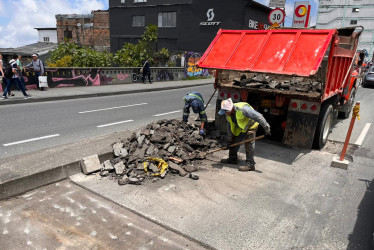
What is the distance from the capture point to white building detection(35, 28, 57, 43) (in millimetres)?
48759

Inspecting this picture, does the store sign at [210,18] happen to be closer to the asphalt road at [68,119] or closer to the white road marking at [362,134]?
the asphalt road at [68,119]

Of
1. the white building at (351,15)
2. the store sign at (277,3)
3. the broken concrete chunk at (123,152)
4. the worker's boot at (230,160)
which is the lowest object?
the worker's boot at (230,160)

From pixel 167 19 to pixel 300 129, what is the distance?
3230 centimetres

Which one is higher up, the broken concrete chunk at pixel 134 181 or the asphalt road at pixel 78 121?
the broken concrete chunk at pixel 134 181

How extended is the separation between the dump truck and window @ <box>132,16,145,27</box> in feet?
108

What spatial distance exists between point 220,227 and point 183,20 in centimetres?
3322

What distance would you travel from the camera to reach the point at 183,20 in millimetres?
33281

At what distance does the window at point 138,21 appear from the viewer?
36.8 m

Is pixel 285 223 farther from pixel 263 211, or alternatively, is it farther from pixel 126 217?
pixel 126 217

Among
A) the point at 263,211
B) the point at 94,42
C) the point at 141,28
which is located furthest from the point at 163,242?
the point at 94,42

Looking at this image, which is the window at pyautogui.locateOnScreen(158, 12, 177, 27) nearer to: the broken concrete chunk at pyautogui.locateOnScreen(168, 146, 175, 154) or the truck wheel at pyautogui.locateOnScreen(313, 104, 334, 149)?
the truck wheel at pyautogui.locateOnScreen(313, 104, 334, 149)

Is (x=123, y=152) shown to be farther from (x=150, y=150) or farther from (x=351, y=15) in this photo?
(x=351, y=15)

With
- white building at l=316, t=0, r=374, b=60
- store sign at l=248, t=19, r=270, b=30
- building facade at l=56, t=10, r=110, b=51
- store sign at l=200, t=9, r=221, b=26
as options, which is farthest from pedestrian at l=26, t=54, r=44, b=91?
A: white building at l=316, t=0, r=374, b=60

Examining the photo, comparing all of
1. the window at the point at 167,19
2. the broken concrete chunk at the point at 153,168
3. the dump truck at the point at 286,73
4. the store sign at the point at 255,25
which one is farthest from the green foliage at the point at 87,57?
the store sign at the point at 255,25
